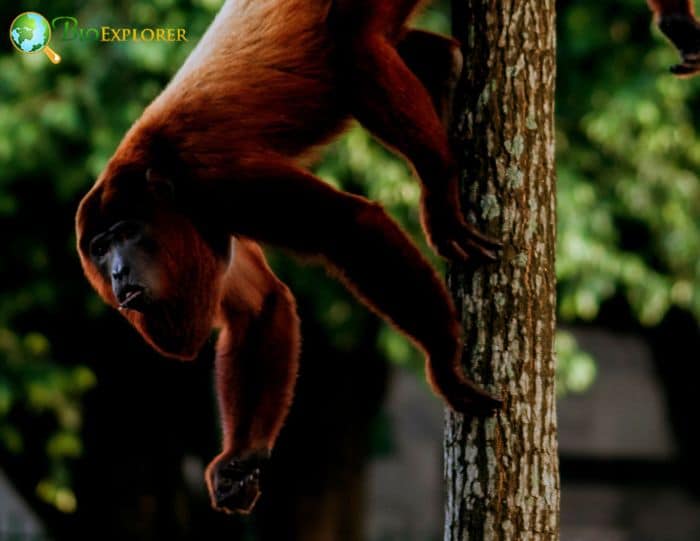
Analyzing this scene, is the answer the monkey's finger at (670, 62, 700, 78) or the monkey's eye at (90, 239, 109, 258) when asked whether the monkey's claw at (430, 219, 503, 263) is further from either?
the monkey's eye at (90, 239, 109, 258)

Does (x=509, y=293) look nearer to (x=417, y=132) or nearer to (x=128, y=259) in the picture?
(x=417, y=132)

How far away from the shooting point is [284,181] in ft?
10.9

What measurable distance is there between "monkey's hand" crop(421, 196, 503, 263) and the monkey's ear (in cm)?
69

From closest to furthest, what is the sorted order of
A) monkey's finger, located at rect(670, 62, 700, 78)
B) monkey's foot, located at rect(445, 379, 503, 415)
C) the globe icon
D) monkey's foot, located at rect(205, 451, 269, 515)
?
monkey's foot, located at rect(445, 379, 503, 415) → monkey's finger, located at rect(670, 62, 700, 78) → monkey's foot, located at rect(205, 451, 269, 515) → the globe icon

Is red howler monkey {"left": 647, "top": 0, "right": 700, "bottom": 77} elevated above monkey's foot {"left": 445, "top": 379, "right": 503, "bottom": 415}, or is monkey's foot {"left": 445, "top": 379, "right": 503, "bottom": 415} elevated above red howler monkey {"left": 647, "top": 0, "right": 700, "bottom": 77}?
red howler monkey {"left": 647, "top": 0, "right": 700, "bottom": 77}

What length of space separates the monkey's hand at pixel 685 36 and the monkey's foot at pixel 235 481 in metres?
1.74

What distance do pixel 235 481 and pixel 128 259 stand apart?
85 centimetres

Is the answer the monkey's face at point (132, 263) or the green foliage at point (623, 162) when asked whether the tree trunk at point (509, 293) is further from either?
the green foliage at point (623, 162)

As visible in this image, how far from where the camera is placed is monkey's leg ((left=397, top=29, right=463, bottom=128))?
3629 millimetres

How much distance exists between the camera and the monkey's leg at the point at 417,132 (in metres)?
3.24

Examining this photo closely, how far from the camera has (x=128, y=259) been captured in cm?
338

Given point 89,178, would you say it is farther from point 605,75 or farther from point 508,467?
point 508,467

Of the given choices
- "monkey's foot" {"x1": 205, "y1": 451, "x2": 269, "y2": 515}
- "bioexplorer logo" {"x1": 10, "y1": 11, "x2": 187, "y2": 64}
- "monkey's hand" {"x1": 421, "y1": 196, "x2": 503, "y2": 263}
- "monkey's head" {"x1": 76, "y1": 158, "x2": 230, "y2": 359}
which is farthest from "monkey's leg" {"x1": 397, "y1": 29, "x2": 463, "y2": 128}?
"bioexplorer logo" {"x1": 10, "y1": 11, "x2": 187, "y2": 64}

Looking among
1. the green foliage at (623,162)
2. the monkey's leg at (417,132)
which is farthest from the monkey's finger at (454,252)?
the green foliage at (623,162)
